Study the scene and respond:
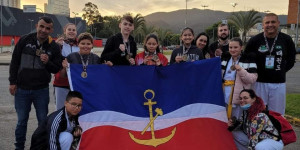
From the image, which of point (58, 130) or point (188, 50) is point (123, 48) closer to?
point (188, 50)

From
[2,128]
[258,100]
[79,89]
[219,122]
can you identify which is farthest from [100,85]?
[2,128]

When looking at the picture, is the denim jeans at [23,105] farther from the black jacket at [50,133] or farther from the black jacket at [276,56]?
the black jacket at [276,56]

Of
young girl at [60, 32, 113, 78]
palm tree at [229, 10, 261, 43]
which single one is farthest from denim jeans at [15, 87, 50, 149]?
palm tree at [229, 10, 261, 43]

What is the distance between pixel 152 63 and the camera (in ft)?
16.8

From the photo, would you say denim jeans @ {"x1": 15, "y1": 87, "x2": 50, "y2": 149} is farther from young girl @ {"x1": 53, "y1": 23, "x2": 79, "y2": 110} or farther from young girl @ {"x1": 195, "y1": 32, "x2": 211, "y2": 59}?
young girl @ {"x1": 195, "y1": 32, "x2": 211, "y2": 59}

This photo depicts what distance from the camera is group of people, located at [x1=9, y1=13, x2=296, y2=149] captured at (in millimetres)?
4613

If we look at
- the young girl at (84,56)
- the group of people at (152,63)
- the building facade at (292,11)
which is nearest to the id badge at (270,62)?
the group of people at (152,63)

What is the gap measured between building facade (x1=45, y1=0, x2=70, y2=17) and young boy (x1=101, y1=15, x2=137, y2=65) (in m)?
146

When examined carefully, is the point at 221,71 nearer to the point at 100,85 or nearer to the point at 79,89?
the point at 100,85

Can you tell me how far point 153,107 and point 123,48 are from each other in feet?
3.54

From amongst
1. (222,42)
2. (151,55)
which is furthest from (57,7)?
(151,55)

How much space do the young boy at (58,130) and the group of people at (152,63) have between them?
0.06 meters

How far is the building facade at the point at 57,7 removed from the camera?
469 ft

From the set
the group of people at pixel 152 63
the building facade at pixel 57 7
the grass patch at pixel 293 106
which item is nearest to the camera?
the group of people at pixel 152 63
